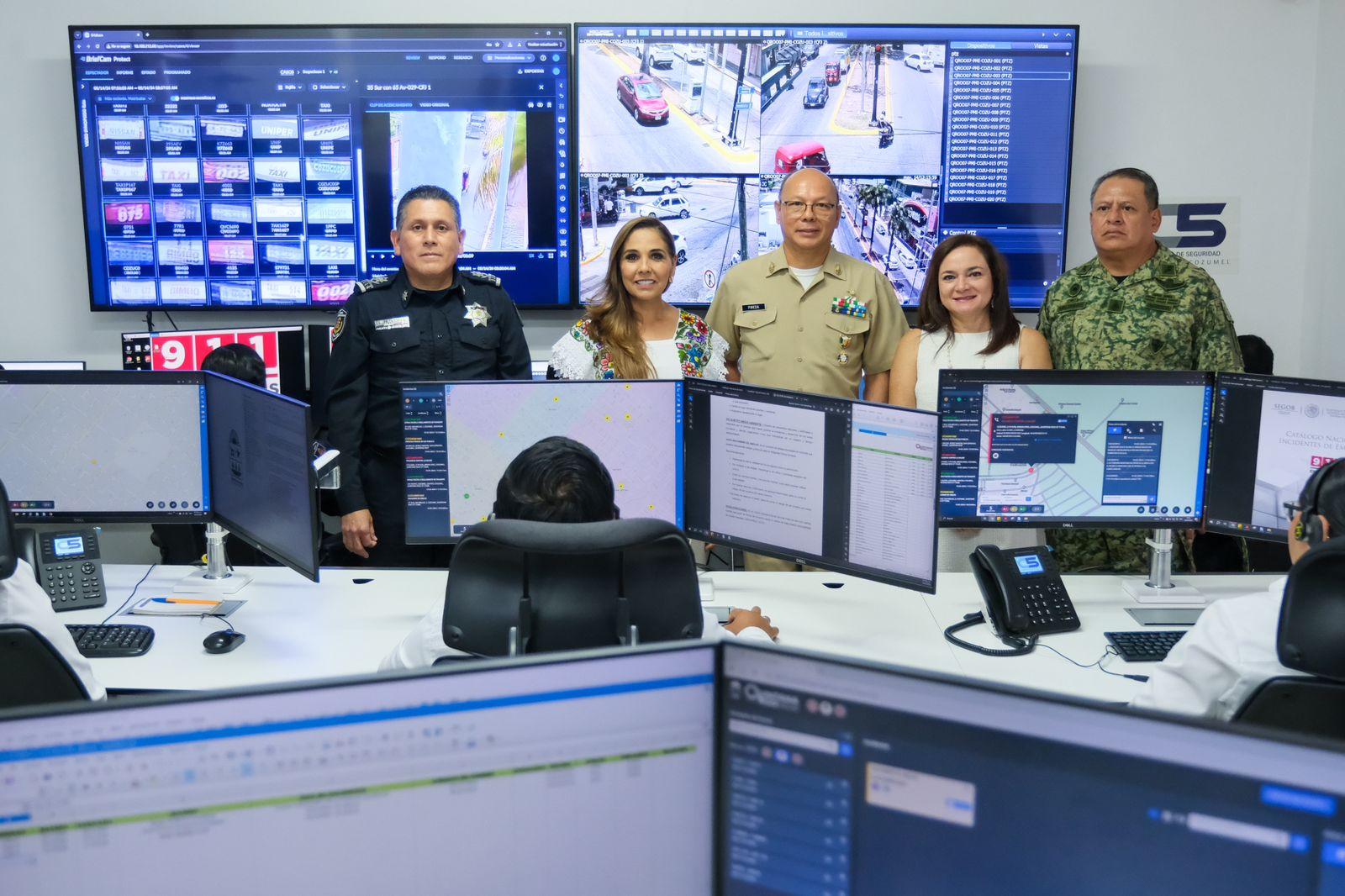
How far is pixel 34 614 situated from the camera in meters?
1.71

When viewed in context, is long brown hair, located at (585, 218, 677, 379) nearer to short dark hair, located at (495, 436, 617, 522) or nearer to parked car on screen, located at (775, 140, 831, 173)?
parked car on screen, located at (775, 140, 831, 173)

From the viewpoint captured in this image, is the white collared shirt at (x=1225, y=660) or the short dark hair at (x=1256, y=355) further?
the short dark hair at (x=1256, y=355)

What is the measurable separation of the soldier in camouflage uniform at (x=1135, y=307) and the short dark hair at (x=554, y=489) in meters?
1.91

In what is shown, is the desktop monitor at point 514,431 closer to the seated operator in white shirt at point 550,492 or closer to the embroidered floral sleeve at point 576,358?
the embroidered floral sleeve at point 576,358

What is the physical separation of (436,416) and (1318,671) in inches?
69.5

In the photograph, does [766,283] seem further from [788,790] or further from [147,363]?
[788,790]

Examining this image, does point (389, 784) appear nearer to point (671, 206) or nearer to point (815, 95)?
point (671, 206)

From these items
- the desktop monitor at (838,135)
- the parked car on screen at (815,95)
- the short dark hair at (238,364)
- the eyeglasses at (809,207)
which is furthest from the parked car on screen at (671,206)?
the short dark hair at (238,364)

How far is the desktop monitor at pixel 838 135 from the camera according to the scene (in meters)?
4.08

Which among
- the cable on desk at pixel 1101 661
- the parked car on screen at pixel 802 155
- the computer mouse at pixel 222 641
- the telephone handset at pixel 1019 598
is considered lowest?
the cable on desk at pixel 1101 661

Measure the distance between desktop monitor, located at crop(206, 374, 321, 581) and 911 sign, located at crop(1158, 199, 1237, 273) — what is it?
342cm

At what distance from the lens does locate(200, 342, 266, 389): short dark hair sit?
10.7 feet

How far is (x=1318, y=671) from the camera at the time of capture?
1.42 m

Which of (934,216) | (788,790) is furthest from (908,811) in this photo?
(934,216)
